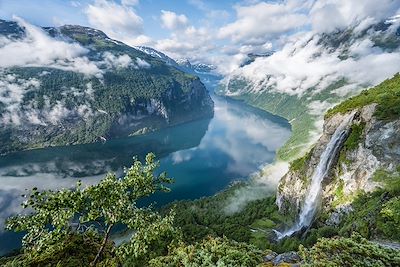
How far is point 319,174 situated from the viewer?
100 meters

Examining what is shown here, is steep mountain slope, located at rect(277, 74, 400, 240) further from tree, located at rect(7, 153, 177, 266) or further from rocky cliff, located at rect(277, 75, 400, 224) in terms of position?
tree, located at rect(7, 153, 177, 266)

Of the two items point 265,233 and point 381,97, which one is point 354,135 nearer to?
point 381,97

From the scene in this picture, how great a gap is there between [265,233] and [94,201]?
4125 inches

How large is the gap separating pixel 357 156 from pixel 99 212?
261 ft

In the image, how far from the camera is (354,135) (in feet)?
296

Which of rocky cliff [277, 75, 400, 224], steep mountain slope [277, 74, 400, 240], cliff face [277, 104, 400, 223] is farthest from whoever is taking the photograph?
rocky cliff [277, 75, 400, 224]

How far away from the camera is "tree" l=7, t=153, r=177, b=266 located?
702 inches

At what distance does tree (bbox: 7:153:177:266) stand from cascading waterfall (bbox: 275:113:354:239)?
8405 centimetres

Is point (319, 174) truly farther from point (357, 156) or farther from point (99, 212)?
point (99, 212)

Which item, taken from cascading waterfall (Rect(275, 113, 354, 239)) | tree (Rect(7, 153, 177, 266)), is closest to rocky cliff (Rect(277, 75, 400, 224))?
cascading waterfall (Rect(275, 113, 354, 239))

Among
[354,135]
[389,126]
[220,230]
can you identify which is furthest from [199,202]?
[389,126]

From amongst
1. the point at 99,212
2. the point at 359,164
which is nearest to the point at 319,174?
the point at 359,164

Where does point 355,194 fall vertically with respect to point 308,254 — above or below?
below

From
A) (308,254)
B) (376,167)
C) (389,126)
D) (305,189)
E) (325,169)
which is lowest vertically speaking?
(305,189)
